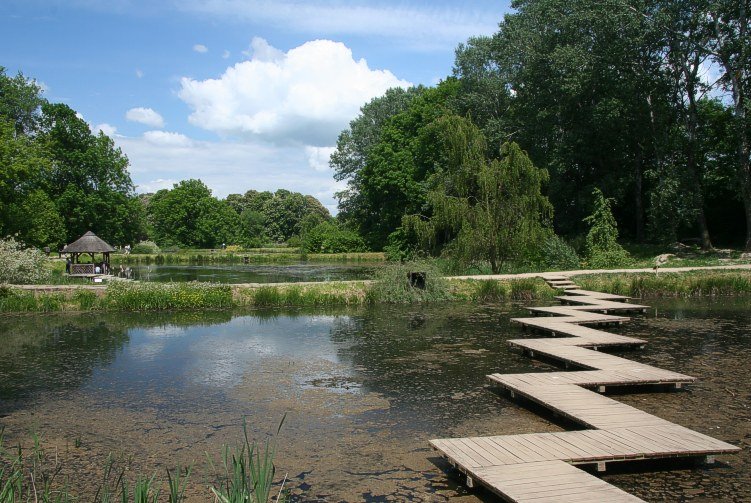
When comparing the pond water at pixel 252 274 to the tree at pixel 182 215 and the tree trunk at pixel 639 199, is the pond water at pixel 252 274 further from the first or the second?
the tree at pixel 182 215

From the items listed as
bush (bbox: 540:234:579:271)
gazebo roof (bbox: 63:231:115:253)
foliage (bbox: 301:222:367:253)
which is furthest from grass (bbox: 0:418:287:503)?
foliage (bbox: 301:222:367:253)

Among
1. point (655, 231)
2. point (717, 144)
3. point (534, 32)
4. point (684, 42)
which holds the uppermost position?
point (534, 32)

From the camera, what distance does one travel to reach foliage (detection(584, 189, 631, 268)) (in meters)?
27.0

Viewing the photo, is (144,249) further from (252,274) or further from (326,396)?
(326,396)

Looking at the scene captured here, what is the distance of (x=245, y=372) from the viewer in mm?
10812

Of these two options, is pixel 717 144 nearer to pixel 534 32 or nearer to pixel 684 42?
pixel 684 42

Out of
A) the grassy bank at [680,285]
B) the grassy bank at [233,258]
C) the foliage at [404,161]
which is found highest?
the foliage at [404,161]

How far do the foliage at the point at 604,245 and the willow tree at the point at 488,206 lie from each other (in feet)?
11.0

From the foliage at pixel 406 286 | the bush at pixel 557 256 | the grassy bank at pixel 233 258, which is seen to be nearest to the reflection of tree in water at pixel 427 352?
the foliage at pixel 406 286

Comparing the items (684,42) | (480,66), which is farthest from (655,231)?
(480,66)

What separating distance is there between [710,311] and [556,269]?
9.39 m

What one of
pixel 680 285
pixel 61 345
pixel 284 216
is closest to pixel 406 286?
pixel 680 285

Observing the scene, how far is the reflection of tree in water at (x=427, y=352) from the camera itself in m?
9.20

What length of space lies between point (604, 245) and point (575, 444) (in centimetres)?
2369
